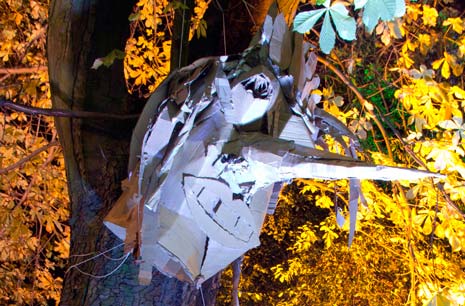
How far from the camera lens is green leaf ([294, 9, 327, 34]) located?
1.23 metres

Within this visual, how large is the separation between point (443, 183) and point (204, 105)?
2.10 meters

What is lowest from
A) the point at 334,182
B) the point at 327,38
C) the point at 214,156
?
the point at 334,182

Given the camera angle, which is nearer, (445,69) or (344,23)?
(344,23)

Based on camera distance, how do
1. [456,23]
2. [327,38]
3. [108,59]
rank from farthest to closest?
[456,23] < [108,59] < [327,38]

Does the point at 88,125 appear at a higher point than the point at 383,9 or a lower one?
lower

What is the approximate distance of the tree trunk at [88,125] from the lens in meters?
1.74

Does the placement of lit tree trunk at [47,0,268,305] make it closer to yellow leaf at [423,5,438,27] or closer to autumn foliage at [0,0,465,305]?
autumn foliage at [0,0,465,305]

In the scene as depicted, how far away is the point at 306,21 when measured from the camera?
1.24m

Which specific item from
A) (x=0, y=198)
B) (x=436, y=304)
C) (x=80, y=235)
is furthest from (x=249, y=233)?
(x=0, y=198)

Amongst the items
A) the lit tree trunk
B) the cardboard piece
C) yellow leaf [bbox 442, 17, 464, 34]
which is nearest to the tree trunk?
the lit tree trunk

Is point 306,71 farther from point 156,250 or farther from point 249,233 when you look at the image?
point 156,250

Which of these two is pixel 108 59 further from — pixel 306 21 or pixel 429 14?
pixel 429 14

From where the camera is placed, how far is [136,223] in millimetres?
1200

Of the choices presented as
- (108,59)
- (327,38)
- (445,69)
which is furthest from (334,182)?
(445,69)
